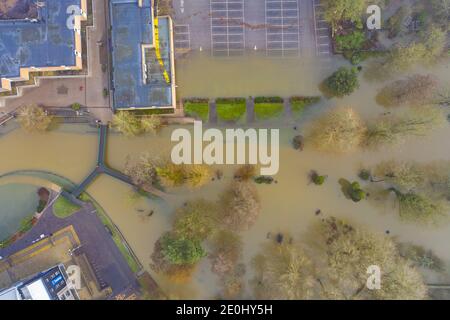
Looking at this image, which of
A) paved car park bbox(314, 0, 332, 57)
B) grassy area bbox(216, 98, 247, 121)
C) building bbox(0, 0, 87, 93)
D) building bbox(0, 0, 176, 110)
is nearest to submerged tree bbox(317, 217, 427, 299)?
grassy area bbox(216, 98, 247, 121)

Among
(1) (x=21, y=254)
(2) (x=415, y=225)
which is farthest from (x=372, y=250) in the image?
(1) (x=21, y=254)

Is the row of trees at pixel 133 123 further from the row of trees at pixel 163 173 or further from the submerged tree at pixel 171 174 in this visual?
the submerged tree at pixel 171 174

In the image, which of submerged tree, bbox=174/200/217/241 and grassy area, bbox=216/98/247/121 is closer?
submerged tree, bbox=174/200/217/241

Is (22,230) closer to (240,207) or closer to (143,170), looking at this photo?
(143,170)

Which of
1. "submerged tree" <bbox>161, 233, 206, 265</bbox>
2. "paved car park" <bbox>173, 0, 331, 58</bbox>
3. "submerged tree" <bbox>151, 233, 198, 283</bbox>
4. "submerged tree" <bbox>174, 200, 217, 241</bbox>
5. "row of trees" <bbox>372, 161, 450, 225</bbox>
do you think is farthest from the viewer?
"paved car park" <bbox>173, 0, 331, 58</bbox>

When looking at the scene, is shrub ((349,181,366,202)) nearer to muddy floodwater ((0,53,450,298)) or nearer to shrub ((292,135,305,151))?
muddy floodwater ((0,53,450,298))

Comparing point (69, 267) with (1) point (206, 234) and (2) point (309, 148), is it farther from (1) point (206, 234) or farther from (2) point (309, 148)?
(2) point (309, 148)

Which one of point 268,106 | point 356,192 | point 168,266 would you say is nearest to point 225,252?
point 168,266
